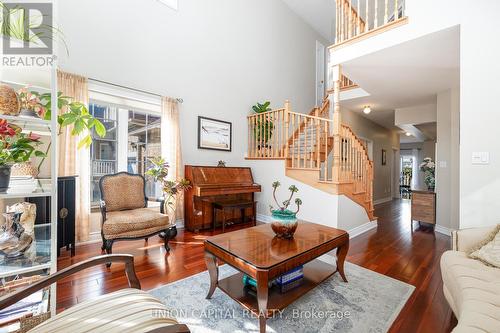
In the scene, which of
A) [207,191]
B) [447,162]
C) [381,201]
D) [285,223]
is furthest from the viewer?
[381,201]

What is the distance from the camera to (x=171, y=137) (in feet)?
12.5

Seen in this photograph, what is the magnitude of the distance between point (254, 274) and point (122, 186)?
8.08 ft

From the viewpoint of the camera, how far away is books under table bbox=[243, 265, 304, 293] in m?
1.78

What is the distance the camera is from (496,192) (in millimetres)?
→ 2078

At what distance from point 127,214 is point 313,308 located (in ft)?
7.68

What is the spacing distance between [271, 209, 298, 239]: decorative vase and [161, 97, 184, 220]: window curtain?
2.43 metres

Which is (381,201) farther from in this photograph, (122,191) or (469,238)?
(122,191)

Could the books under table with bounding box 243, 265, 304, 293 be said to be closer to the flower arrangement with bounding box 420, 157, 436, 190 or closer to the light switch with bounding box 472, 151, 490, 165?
the light switch with bounding box 472, 151, 490, 165

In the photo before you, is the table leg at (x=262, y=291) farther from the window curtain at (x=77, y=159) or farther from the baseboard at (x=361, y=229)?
the window curtain at (x=77, y=159)

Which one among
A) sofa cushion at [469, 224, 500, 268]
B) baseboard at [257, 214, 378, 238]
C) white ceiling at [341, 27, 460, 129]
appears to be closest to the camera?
sofa cushion at [469, 224, 500, 268]

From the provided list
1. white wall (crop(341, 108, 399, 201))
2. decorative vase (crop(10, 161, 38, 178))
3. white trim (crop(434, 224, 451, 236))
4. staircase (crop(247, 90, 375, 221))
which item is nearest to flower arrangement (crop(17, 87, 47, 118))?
decorative vase (crop(10, 161, 38, 178))

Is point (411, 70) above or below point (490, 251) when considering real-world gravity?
above

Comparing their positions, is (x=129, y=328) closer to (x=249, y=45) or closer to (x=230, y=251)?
(x=230, y=251)
